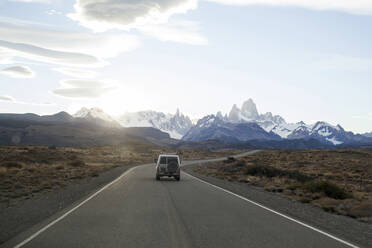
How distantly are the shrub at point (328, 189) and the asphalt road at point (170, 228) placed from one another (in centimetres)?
647

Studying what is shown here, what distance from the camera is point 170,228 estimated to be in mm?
10227

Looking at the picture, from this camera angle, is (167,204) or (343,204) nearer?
(167,204)

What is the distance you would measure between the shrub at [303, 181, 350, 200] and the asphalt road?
6.47 metres

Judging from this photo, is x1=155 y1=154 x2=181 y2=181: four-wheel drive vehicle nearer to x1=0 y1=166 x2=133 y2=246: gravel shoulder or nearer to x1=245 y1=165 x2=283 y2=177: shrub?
x1=245 y1=165 x2=283 y2=177: shrub

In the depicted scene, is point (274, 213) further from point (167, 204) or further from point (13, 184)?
point (13, 184)

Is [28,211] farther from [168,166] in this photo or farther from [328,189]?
[168,166]

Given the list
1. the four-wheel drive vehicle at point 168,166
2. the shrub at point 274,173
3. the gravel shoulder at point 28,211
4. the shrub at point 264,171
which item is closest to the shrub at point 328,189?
the shrub at point 274,173

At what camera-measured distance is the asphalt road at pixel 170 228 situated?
859 centimetres

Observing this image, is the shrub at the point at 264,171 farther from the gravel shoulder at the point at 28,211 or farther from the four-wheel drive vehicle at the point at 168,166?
the gravel shoulder at the point at 28,211

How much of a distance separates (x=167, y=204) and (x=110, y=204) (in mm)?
2234

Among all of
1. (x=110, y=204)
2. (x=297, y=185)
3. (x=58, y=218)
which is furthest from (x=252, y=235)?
(x=297, y=185)

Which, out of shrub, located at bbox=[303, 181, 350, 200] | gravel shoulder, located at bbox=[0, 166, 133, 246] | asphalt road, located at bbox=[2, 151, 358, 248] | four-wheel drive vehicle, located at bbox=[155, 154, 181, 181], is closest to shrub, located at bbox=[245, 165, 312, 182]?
shrub, located at bbox=[303, 181, 350, 200]

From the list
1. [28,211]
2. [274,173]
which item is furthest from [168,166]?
[28,211]

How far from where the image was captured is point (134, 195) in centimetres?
1844
